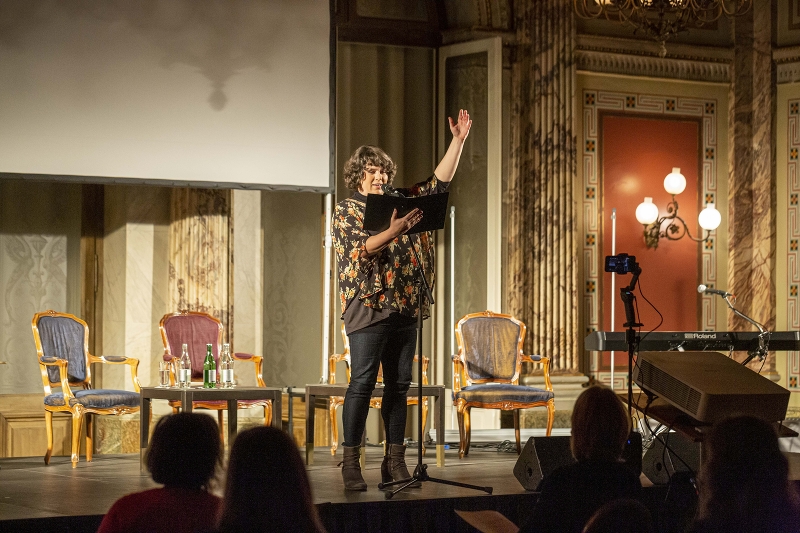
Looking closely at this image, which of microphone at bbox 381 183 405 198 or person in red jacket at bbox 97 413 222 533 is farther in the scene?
microphone at bbox 381 183 405 198

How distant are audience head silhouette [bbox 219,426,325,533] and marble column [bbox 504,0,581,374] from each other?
17.8ft

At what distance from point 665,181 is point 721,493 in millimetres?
5762

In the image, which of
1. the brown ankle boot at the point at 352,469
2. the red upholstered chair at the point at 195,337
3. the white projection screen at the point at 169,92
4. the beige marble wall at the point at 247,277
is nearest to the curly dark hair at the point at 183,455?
the brown ankle boot at the point at 352,469

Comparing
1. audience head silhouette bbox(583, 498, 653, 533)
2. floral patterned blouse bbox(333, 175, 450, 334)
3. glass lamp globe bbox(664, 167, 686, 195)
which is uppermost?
glass lamp globe bbox(664, 167, 686, 195)

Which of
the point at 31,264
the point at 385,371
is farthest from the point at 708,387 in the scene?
the point at 31,264

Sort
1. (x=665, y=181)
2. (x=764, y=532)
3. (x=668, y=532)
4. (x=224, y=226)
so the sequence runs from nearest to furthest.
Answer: (x=764, y=532), (x=668, y=532), (x=224, y=226), (x=665, y=181)

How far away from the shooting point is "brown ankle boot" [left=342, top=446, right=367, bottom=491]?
396 centimetres

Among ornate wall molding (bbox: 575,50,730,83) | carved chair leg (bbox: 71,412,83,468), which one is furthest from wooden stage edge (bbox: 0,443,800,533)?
ornate wall molding (bbox: 575,50,730,83)

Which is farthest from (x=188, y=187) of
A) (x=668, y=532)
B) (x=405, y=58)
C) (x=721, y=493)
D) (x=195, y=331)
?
(x=721, y=493)

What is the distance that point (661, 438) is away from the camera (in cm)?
441

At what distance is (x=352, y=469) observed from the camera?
13.1 feet

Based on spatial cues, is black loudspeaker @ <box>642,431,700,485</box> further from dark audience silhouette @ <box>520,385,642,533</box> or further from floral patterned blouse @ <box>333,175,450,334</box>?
dark audience silhouette @ <box>520,385,642,533</box>

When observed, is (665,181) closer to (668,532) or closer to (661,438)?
(661,438)

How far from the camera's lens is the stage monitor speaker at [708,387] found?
375cm
